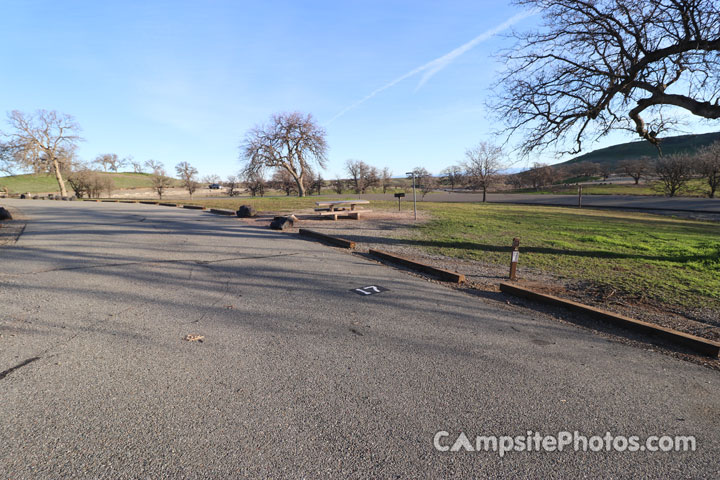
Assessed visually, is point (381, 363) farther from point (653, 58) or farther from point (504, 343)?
point (653, 58)

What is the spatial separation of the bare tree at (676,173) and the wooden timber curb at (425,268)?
128 feet

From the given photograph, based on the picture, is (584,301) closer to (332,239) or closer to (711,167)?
(332,239)

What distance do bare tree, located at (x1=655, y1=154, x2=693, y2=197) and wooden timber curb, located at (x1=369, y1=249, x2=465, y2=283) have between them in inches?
1537

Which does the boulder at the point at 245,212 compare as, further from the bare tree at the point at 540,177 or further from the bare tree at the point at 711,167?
the bare tree at the point at 540,177

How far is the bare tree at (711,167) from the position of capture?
2853cm

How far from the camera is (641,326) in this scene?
11.4ft

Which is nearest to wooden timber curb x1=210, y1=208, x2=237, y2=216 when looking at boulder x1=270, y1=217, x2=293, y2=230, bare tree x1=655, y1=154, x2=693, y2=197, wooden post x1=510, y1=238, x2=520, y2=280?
boulder x1=270, y1=217, x2=293, y2=230

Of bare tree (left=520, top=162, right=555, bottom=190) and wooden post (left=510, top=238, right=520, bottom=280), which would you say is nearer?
wooden post (left=510, top=238, right=520, bottom=280)

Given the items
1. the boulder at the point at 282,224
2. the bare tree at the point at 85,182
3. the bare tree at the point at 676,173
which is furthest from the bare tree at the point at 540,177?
the bare tree at the point at 85,182

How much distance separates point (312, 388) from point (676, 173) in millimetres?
43404

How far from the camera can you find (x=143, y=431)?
1966 mm

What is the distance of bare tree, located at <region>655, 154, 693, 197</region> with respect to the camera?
101 ft

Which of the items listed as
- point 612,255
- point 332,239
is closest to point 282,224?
point 332,239

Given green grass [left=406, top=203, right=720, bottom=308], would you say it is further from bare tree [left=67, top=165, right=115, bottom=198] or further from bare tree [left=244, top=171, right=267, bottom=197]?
bare tree [left=67, top=165, right=115, bottom=198]
